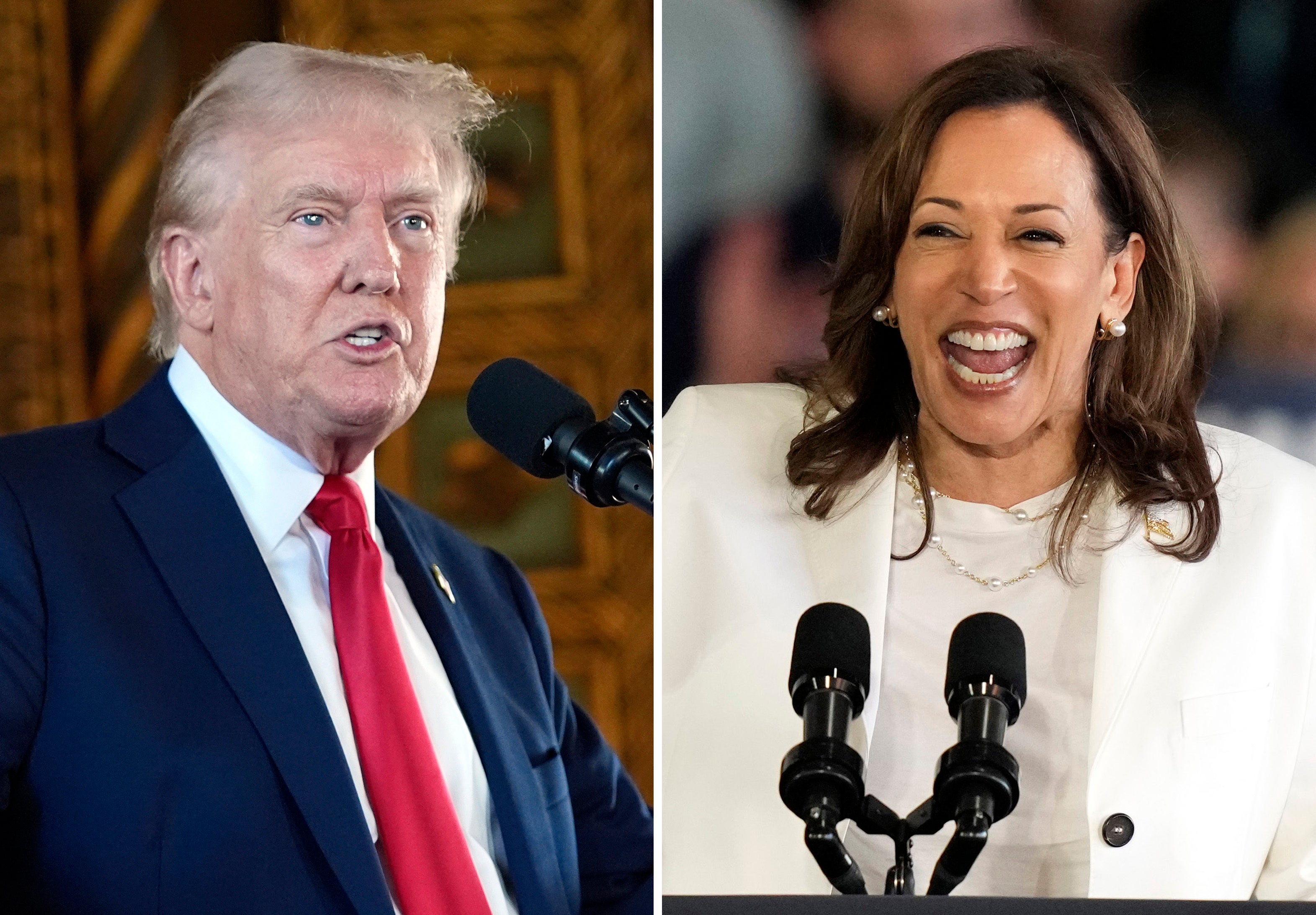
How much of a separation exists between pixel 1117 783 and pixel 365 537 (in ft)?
3.39

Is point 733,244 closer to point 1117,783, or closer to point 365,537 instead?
point 365,537

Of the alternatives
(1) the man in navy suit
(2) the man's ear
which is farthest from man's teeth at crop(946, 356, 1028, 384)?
(2) the man's ear

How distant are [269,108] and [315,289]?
267mm

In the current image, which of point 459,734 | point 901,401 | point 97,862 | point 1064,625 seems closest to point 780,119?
point 901,401

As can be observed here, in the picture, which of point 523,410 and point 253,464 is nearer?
point 523,410

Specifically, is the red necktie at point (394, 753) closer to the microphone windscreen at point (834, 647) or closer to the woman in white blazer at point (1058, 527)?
the woman in white blazer at point (1058, 527)

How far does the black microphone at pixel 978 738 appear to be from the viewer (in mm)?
1493

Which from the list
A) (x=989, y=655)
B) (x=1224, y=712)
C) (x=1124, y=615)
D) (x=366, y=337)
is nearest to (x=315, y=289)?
(x=366, y=337)

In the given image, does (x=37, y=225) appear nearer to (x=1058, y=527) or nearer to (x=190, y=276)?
(x=190, y=276)

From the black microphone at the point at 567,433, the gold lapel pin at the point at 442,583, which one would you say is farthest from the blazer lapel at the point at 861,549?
the gold lapel pin at the point at 442,583

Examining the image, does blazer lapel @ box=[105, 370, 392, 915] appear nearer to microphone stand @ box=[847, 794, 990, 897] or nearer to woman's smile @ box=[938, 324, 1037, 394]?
microphone stand @ box=[847, 794, 990, 897]

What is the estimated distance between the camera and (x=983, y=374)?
1825mm

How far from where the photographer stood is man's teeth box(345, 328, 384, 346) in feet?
6.30

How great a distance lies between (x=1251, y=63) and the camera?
1849 mm
